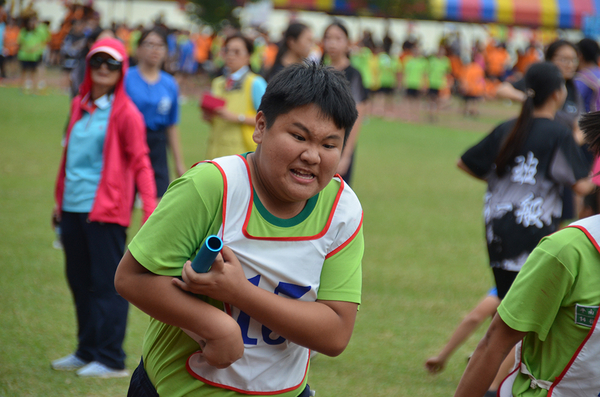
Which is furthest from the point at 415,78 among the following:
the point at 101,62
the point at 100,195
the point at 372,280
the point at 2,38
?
the point at 100,195

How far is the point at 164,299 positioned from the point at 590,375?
1121mm

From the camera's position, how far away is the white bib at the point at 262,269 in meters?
1.70

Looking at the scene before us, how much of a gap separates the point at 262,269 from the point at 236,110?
3487 mm

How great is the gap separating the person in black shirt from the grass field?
98 cm

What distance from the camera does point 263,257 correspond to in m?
1.71

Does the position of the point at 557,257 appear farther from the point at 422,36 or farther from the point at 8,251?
the point at 422,36

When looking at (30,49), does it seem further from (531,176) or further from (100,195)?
(531,176)

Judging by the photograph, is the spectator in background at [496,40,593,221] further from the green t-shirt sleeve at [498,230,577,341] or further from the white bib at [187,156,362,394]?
the white bib at [187,156,362,394]

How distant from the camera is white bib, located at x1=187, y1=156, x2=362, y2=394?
1696 millimetres

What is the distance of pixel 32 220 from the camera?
6910 mm

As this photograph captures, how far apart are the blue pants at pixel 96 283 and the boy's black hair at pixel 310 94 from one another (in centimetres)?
215

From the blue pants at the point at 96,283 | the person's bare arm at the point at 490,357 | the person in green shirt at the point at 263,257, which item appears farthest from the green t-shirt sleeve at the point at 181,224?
the blue pants at the point at 96,283

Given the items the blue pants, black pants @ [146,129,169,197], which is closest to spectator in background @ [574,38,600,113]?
black pants @ [146,129,169,197]

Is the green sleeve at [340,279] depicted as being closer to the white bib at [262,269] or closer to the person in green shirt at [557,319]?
the white bib at [262,269]
